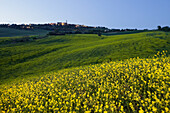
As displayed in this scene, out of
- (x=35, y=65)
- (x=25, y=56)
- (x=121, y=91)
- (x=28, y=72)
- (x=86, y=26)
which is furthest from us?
(x=86, y=26)

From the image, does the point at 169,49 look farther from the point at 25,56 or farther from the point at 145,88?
the point at 25,56

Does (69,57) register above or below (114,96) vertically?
below

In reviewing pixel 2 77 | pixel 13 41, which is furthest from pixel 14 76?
pixel 13 41

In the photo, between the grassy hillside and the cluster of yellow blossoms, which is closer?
the cluster of yellow blossoms

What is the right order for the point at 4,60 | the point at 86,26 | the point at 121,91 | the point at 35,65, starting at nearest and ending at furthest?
1. the point at 121,91
2. the point at 35,65
3. the point at 4,60
4. the point at 86,26

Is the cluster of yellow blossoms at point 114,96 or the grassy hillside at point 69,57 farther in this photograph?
the grassy hillside at point 69,57

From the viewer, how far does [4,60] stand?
3803 centimetres

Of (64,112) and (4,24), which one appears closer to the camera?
(64,112)

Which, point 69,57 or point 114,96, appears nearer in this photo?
point 114,96

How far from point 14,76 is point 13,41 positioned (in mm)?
37902

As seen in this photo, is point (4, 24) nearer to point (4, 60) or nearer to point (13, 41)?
point (13, 41)

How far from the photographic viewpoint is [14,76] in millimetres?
28672

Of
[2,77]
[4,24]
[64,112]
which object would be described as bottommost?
[2,77]

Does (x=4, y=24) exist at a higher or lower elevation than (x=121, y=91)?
higher
